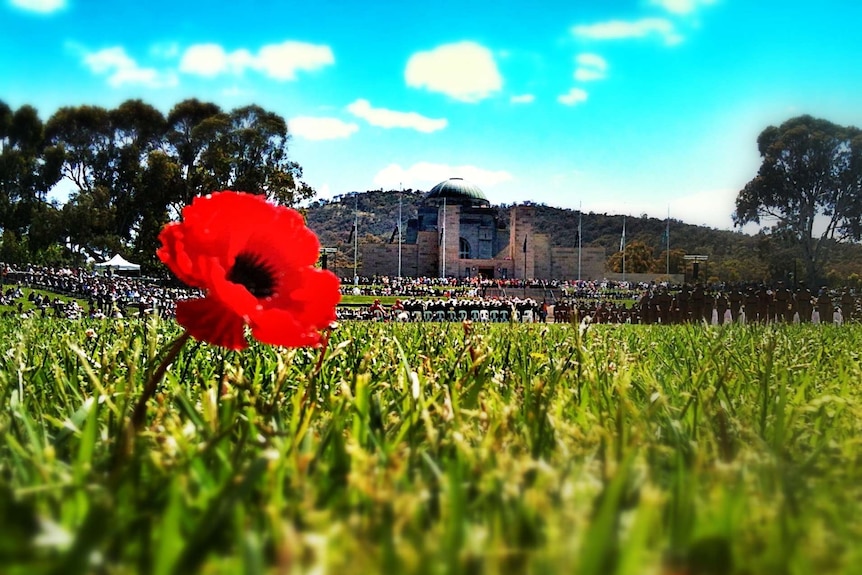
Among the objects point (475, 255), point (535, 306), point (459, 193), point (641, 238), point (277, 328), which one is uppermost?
point (459, 193)

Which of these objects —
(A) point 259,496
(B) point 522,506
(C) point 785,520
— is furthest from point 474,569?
(A) point 259,496

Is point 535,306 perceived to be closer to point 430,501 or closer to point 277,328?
point 277,328

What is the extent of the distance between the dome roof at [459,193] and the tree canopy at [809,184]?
38.0 metres

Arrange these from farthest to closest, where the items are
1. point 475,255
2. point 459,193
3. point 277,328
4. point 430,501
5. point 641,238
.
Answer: point 641,238 < point 459,193 < point 475,255 < point 277,328 < point 430,501

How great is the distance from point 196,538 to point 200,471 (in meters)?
0.29

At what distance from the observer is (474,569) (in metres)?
0.39

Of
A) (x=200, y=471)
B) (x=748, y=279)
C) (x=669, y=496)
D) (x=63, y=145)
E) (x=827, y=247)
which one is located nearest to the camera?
(x=669, y=496)

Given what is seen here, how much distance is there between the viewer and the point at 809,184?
4581 cm

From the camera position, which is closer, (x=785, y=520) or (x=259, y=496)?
(x=785, y=520)

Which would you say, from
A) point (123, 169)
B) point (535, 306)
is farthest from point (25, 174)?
point (535, 306)

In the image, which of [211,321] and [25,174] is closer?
[211,321]

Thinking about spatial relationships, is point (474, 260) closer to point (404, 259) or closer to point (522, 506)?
point (404, 259)

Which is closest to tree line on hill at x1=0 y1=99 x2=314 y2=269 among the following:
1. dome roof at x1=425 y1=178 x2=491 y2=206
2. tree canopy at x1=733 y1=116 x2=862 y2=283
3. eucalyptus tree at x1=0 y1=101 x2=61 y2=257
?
eucalyptus tree at x1=0 y1=101 x2=61 y2=257

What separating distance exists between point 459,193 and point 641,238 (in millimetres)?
33044
